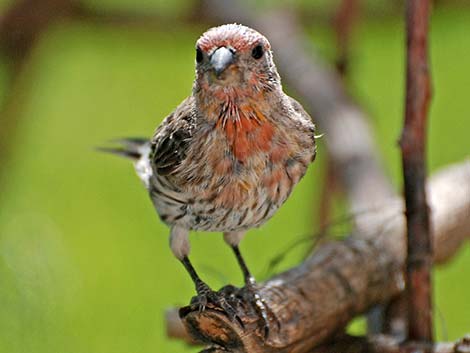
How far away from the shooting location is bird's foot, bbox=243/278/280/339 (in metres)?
2.13

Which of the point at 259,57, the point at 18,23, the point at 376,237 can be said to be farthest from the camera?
the point at 18,23

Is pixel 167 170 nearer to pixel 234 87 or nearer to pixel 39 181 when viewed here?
pixel 234 87

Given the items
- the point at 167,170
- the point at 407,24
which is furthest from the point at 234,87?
the point at 407,24

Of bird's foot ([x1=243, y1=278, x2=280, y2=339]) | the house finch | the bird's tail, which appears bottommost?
bird's foot ([x1=243, y1=278, x2=280, y2=339])

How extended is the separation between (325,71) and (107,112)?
1702 mm

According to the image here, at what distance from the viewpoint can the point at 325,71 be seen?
4055 mm

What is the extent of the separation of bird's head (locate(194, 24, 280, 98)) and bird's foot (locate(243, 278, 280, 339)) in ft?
1.85

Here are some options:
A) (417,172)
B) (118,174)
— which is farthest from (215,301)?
(118,174)

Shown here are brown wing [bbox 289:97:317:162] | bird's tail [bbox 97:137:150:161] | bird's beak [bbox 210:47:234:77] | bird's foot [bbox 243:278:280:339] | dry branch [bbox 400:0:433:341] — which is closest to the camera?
bird's beak [bbox 210:47:234:77]

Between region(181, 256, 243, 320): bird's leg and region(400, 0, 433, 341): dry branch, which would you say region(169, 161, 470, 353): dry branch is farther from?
region(400, 0, 433, 341): dry branch

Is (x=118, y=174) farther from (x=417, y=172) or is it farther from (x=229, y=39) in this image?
(x=229, y=39)

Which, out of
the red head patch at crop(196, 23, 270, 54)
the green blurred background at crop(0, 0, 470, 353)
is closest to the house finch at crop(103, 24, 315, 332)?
the red head patch at crop(196, 23, 270, 54)

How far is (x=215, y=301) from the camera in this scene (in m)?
2.07

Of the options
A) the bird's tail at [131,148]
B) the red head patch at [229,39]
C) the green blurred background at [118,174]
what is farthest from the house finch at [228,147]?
the green blurred background at [118,174]
